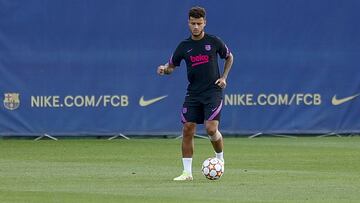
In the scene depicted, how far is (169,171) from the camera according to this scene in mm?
15688

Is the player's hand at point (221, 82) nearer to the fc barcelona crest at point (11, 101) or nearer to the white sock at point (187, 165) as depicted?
the white sock at point (187, 165)

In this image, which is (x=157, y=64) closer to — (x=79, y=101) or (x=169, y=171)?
(x=79, y=101)

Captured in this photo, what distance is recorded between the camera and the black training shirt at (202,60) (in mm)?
14328

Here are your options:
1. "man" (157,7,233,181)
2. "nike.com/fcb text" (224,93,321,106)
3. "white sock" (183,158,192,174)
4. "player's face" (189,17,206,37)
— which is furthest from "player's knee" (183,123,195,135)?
"nike.com/fcb text" (224,93,321,106)

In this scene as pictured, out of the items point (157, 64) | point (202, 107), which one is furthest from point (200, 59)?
point (157, 64)

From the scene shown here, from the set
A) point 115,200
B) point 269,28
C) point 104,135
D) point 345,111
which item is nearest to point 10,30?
point 104,135

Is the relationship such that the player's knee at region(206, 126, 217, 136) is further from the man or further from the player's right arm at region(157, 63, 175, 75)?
the player's right arm at region(157, 63, 175, 75)

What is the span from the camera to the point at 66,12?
22.6 m

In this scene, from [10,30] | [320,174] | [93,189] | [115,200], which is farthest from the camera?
[10,30]

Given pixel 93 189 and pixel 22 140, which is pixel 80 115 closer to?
pixel 22 140

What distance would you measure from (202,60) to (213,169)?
1407 mm

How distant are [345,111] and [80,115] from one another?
5.37m

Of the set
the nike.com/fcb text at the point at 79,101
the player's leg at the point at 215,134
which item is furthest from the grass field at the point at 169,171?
the nike.com/fcb text at the point at 79,101

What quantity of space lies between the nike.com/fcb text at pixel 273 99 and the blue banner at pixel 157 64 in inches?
0.8
